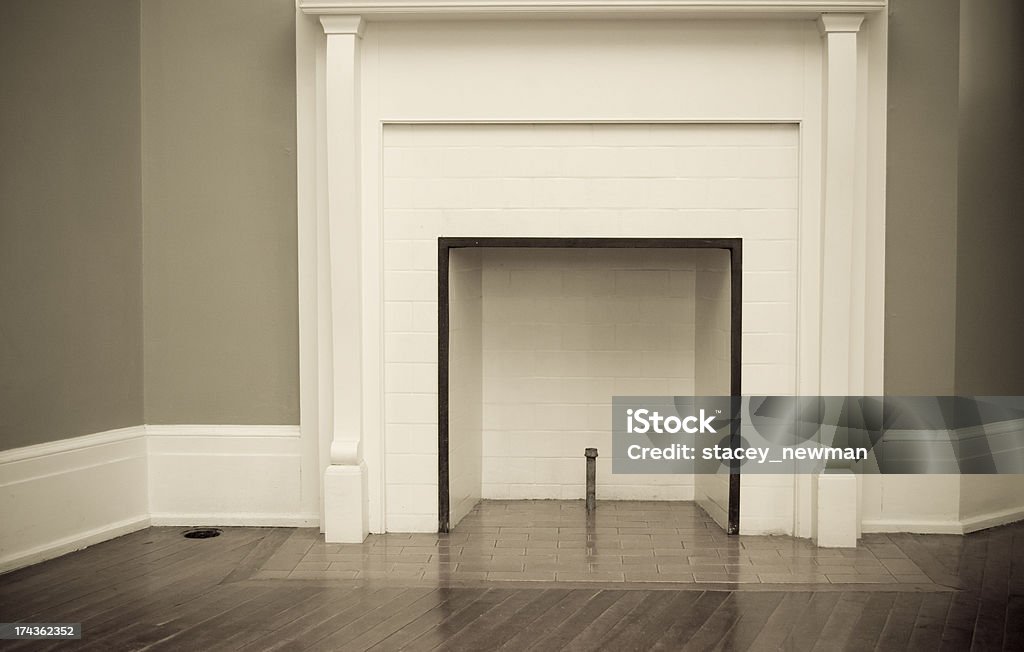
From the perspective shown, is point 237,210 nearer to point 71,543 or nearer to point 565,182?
point 565,182

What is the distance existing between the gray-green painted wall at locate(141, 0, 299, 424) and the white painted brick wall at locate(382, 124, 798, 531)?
70cm

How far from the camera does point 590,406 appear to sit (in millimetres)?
7047

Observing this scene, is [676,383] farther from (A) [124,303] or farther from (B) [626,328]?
(A) [124,303]

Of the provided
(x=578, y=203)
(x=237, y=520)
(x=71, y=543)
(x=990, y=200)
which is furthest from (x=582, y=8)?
(x=71, y=543)

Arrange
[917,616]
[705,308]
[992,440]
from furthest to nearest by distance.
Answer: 1. [705,308]
2. [992,440]
3. [917,616]

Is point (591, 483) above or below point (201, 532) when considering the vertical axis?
above

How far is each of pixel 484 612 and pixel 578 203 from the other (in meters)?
2.51

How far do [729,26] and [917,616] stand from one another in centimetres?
338

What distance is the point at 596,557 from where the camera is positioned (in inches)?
222

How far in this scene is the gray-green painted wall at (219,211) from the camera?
6234 millimetres

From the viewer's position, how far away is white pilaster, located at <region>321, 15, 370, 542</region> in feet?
19.4

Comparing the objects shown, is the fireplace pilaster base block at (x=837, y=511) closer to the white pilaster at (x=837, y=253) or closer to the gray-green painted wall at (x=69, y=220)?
the white pilaster at (x=837, y=253)

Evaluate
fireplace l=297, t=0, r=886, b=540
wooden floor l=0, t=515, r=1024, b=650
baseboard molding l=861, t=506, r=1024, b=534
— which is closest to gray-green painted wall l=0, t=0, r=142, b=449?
wooden floor l=0, t=515, r=1024, b=650

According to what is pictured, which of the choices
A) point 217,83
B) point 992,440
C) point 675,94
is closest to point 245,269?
point 217,83
